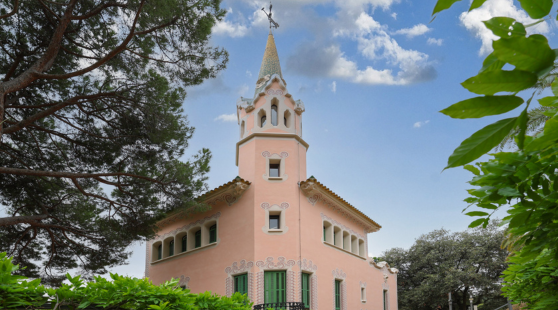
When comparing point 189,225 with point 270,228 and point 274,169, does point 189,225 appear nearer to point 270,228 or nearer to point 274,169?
point 270,228

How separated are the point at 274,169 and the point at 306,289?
5203 mm

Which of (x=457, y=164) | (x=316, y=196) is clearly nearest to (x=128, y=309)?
(x=457, y=164)

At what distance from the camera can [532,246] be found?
2432 mm

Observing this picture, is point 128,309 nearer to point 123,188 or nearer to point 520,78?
point 520,78

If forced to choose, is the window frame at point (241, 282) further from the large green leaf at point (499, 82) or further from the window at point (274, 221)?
the large green leaf at point (499, 82)

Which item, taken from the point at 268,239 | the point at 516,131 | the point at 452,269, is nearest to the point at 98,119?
the point at 268,239

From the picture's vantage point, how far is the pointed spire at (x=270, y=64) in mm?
22016

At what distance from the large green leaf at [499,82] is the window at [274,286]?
1718cm

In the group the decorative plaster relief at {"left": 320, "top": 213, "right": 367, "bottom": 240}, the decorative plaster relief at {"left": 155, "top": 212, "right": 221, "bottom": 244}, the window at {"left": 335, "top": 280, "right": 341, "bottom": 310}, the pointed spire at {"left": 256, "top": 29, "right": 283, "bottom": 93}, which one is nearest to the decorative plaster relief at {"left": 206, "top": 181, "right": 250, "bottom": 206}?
the decorative plaster relief at {"left": 155, "top": 212, "right": 221, "bottom": 244}

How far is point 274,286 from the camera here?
17703 millimetres

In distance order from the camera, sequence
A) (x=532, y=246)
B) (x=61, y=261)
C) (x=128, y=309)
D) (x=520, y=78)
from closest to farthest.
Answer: (x=520, y=78)
(x=532, y=246)
(x=128, y=309)
(x=61, y=261)

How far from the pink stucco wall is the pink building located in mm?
40

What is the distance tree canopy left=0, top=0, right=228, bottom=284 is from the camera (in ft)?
40.3

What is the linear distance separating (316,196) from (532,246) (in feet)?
58.0
